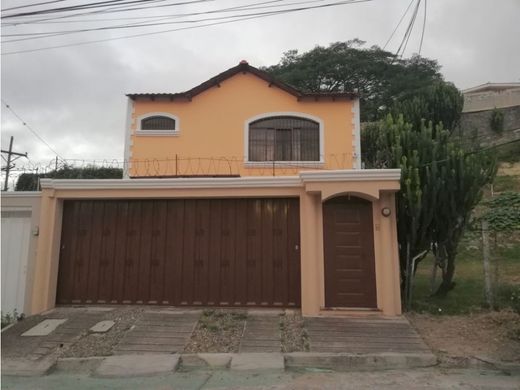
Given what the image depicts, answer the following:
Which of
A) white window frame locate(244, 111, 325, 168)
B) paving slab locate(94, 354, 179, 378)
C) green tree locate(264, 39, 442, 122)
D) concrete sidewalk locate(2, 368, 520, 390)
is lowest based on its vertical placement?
concrete sidewalk locate(2, 368, 520, 390)

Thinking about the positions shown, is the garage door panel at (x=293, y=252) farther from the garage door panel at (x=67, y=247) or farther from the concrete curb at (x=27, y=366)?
the garage door panel at (x=67, y=247)

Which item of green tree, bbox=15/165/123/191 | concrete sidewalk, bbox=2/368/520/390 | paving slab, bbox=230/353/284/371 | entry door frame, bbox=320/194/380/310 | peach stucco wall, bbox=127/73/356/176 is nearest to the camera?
concrete sidewalk, bbox=2/368/520/390

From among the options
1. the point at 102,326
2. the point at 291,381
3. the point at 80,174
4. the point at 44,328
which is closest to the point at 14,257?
the point at 44,328

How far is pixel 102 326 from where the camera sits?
718cm

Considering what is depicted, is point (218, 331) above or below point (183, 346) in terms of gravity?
above

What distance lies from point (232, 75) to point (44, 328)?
362 inches

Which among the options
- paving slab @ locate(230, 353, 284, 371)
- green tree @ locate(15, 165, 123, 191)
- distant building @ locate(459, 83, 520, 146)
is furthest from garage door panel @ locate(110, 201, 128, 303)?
distant building @ locate(459, 83, 520, 146)

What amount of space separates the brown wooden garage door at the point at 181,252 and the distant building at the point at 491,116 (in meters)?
24.3

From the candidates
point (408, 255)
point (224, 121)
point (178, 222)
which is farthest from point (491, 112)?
point (178, 222)

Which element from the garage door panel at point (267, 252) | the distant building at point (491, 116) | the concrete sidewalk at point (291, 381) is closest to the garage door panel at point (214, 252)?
the garage door panel at point (267, 252)

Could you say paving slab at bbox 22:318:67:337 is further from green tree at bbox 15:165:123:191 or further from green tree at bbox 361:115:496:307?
green tree at bbox 15:165:123:191

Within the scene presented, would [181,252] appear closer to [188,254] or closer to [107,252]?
[188,254]

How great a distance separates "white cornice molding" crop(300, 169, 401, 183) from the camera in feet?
25.4

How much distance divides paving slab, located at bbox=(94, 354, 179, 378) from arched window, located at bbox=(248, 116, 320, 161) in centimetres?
793
